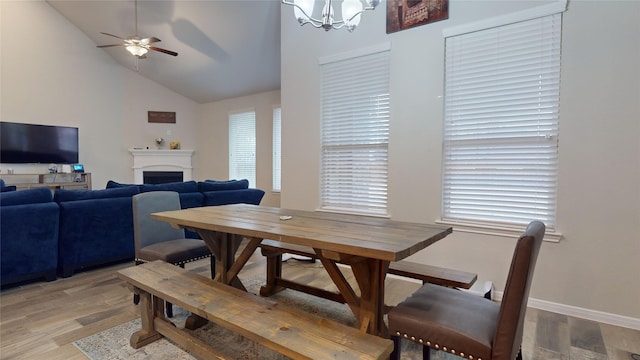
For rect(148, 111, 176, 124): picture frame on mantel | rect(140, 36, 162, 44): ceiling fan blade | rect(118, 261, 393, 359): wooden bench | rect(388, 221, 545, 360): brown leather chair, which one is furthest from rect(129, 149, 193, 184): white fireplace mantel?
rect(388, 221, 545, 360): brown leather chair

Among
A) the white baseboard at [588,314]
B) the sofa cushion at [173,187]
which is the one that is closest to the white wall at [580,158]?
the white baseboard at [588,314]

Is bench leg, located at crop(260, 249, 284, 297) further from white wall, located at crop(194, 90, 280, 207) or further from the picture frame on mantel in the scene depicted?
the picture frame on mantel

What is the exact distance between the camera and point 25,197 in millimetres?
2877

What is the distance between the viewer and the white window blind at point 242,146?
7219 millimetres

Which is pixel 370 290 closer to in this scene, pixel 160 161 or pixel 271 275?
pixel 271 275

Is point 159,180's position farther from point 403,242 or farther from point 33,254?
point 403,242

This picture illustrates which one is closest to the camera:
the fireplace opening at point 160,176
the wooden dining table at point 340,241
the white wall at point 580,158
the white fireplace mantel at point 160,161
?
the wooden dining table at point 340,241

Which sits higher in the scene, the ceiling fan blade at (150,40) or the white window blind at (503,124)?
the ceiling fan blade at (150,40)

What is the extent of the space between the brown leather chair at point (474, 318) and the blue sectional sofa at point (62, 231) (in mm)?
3139

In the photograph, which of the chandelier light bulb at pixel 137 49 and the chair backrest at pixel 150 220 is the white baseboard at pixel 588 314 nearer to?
the chair backrest at pixel 150 220

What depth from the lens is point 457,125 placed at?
9.68 ft

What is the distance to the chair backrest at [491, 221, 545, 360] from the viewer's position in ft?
3.95

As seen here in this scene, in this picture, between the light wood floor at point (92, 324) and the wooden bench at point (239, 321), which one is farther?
the light wood floor at point (92, 324)

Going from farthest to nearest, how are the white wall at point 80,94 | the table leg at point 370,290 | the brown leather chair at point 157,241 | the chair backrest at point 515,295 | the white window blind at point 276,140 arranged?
the white window blind at point 276,140 → the white wall at point 80,94 → the brown leather chair at point 157,241 → the table leg at point 370,290 → the chair backrest at point 515,295
